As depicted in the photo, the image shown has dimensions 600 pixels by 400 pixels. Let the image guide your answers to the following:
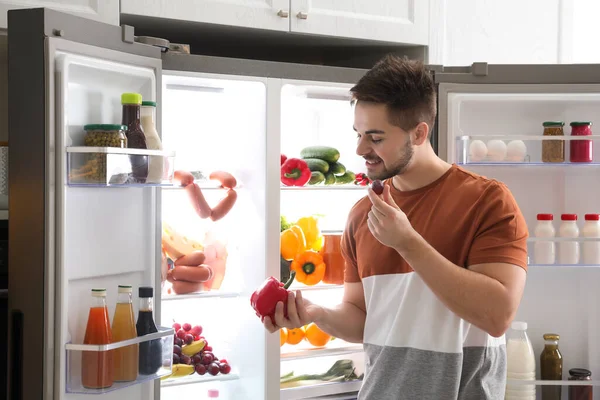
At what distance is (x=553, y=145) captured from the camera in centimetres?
264

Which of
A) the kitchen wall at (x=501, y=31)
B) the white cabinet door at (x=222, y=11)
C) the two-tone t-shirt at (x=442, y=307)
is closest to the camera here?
the two-tone t-shirt at (x=442, y=307)

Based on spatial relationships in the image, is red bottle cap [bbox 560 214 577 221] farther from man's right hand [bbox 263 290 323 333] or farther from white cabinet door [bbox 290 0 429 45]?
man's right hand [bbox 263 290 323 333]

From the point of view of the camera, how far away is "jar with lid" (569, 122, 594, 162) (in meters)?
2.64

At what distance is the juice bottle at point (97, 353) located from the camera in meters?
1.95

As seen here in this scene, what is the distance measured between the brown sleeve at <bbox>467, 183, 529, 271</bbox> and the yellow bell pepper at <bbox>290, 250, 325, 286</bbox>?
106 cm

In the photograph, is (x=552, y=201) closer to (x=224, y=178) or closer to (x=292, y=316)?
(x=224, y=178)

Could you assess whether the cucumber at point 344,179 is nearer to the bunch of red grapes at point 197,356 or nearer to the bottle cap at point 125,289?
the bunch of red grapes at point 197,356

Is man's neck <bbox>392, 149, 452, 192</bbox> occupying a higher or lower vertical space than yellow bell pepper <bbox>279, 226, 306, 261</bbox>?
higher

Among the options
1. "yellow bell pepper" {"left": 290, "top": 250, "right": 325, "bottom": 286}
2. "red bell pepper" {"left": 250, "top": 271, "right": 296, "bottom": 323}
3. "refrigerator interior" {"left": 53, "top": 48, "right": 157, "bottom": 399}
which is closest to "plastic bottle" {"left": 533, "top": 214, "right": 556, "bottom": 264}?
"yellow bell pepper" {"left": 290, "top": 250, "right": 325, "bottom": 286}

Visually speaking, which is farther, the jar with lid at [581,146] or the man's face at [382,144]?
the jar with lid at [581,146]

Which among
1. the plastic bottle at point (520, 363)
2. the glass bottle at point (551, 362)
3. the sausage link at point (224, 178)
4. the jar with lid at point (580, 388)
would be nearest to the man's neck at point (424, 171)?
the sausage link at point (224, 178)

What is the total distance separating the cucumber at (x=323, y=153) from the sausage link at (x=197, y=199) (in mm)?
459

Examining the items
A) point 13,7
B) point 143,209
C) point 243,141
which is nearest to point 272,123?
point 243,141

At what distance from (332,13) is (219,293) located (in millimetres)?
1050
